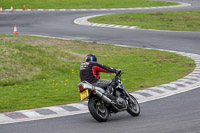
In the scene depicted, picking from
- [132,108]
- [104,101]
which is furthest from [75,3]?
[104,101]

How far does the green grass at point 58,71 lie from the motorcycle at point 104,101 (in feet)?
8.08

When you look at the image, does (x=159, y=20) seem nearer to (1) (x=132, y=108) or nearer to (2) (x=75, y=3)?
(2) (x=75, y=3)

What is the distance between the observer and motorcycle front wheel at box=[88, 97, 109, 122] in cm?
1045

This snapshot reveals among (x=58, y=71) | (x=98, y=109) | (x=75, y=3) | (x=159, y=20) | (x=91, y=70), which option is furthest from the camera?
(x=75, y=3)

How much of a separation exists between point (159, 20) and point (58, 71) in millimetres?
23938

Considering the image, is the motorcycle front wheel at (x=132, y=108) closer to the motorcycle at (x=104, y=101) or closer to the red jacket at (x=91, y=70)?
the motorcycle at (x=104, y=101)

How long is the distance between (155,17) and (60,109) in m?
31.9

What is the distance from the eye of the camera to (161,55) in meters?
23.8

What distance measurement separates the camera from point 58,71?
60.2ft

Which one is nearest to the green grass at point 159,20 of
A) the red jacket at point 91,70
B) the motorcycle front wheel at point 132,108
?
the motorcycle front wheel at point 132,108

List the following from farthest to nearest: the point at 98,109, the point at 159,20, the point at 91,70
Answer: the point at 159,20 < the point at 91,70 < the point at 98,109

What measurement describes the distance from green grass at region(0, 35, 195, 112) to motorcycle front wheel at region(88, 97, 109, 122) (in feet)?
8.56

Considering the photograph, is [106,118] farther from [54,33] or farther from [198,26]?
[198,26]

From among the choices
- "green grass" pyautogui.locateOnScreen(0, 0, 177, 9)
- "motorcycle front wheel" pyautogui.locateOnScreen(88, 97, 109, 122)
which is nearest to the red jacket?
"motorcycle front wheel" pyautogui.locateOnScreen(88, 97, 109, 122)
